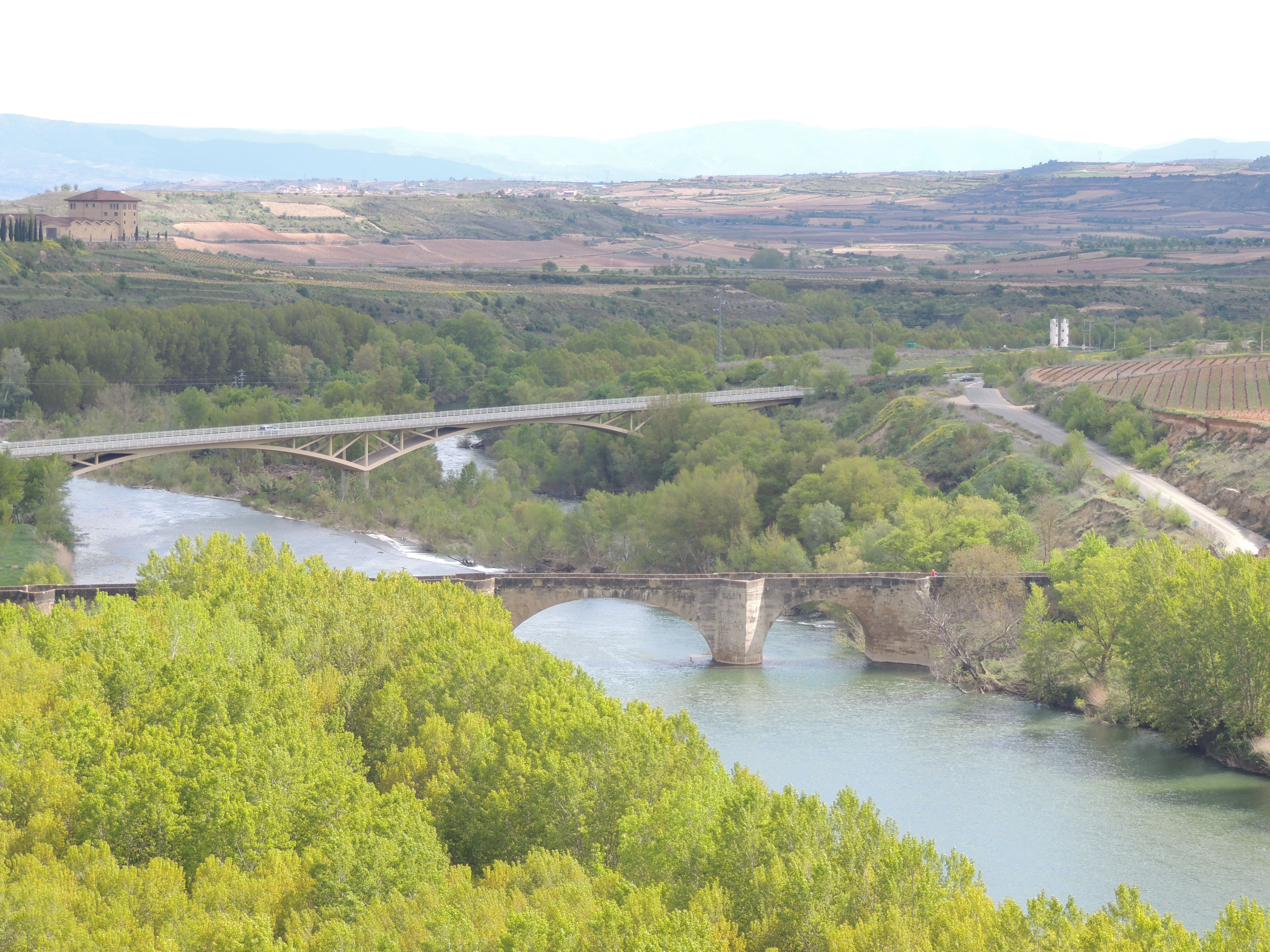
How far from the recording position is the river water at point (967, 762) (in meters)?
27.3

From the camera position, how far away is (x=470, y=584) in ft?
133

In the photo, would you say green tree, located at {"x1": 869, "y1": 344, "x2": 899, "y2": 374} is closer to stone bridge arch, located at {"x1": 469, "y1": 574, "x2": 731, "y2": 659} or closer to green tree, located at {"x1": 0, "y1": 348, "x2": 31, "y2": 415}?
stone bridge arch, located at {"x1": 469, "y1": 574, "x2": 731, "y2": 659}

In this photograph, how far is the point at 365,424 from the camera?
59.9 m

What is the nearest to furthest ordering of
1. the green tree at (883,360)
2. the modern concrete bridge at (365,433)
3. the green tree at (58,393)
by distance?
the modern concrete bridge at (365,433) < the green tree at (58,393) < the green tree at (883,360)

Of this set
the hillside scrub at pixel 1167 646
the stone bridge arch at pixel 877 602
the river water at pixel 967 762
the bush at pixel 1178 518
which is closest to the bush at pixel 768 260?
the river water at pixel 967 762

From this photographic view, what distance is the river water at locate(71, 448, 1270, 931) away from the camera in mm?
27312

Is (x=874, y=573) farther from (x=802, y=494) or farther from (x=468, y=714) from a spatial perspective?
(x=468, y=714)

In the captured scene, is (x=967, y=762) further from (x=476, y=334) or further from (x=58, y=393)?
(x=476, y=334)

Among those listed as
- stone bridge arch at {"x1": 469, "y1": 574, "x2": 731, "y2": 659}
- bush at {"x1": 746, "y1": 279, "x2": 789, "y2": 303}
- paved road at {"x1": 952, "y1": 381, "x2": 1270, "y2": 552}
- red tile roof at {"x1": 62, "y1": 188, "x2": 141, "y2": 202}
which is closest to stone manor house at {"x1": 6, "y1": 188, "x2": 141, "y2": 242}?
red tile roof at {"x1": 62, "y1": 188, "x2": 141, "y2": 202}

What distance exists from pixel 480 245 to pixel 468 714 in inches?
4856

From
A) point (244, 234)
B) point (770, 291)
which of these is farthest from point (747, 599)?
point (244, 234)

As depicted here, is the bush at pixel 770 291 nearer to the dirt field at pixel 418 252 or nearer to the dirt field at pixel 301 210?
the dirt field at pixel 418 252

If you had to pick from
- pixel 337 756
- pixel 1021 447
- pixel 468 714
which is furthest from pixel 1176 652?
pixel 1021 447

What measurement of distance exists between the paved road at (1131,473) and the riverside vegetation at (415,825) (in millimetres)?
20029
